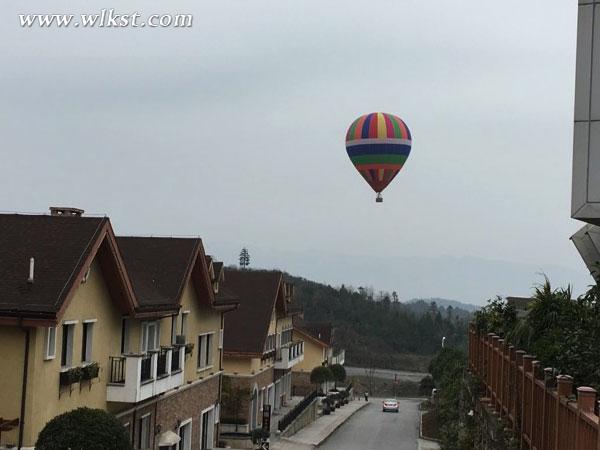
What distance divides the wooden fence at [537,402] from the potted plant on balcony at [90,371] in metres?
9.57

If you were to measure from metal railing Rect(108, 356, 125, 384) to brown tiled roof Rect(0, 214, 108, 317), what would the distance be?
3678mm

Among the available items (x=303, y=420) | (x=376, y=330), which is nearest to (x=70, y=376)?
(x=303, y=420)

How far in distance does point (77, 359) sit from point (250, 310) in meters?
24.8

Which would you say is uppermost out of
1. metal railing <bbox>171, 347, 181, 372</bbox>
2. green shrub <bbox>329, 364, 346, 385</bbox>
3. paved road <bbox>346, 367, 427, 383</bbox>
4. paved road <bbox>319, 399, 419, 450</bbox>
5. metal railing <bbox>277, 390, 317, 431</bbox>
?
metal railing <bbox>171, 347, 181, 372</bbox>

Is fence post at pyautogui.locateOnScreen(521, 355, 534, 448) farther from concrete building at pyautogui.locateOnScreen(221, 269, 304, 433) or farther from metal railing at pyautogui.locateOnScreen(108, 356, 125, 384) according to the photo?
concrete building at pyautogui.locateOnScreen(221, 269, 304, 433)

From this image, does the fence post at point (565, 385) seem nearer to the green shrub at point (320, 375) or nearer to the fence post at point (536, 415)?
the fence post at point (536, 415)

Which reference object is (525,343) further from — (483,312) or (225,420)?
(225,420)

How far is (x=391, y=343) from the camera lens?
418 ft

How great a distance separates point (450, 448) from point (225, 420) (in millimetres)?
17987

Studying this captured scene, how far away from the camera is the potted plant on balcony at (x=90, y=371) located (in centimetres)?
1902

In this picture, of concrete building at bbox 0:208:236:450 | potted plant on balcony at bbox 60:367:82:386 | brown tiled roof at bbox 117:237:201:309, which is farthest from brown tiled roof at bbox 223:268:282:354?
potted plant on balcony at bbox 60:367:82:386

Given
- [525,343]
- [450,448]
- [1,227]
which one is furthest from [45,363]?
[450,448]

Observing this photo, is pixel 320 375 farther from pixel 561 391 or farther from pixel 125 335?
pixel 561 391

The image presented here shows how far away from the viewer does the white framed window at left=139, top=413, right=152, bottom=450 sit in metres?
23.4
